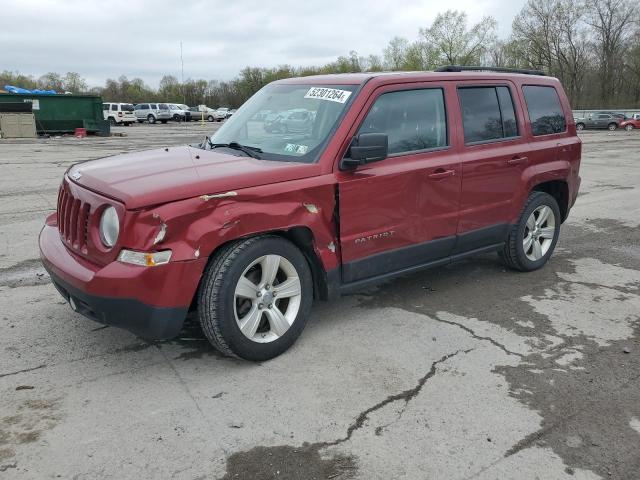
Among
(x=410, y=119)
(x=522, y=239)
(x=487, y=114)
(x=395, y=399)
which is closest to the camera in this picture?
(x=395, y=399)

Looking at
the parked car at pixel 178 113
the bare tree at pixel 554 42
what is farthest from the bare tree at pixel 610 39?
the parked car at pixel 178 113

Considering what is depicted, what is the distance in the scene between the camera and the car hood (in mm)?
3201

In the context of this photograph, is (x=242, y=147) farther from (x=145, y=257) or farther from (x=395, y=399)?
(x=395, y=399)

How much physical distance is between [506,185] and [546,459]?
280 cm

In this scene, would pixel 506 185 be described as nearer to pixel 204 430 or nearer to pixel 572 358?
pixel 572 358

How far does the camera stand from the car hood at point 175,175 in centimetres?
320

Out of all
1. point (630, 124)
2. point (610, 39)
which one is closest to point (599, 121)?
point (630, 124)

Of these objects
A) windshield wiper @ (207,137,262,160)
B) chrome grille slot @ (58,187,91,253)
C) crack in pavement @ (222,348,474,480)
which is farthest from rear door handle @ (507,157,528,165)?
chrome grille slot @ (58,187,91,253)

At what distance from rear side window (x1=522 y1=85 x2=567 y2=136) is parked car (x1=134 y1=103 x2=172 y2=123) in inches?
1948

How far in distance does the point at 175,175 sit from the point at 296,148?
0.93m

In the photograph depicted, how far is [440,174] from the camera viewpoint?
14.4 ft

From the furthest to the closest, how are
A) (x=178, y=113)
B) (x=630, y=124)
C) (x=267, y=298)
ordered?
(x=178, y=113) → (x=630, y=124) → (x=267, y=298)

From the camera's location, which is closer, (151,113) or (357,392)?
(357,392)

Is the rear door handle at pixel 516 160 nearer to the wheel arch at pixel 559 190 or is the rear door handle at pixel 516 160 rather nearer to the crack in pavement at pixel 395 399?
the wheel arch at pixel 559 190
